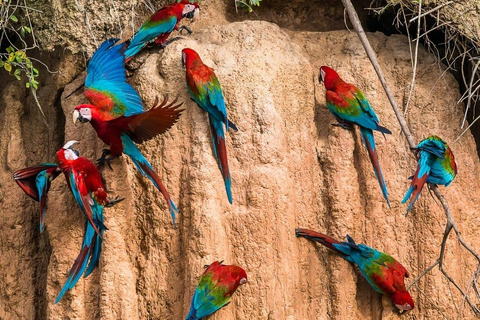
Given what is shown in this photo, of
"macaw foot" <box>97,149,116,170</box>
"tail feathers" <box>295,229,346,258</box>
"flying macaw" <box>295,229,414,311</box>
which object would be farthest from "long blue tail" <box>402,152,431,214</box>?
"macaw foot" <box>97,149,116,170</box>

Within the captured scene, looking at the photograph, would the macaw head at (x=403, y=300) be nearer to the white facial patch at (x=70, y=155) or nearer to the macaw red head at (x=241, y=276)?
the macaw red head at (x=241, y=276)

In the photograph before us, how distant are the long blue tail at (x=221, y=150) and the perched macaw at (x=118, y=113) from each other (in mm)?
208

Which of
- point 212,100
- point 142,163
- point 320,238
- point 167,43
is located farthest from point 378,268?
point 167,43

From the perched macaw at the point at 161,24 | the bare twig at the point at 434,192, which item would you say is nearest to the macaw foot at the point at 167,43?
the perched macaw at the point at 161,24

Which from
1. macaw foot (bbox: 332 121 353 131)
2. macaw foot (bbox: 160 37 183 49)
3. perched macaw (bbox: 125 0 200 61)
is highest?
perched macaw (bbox: 125 0 200 61)

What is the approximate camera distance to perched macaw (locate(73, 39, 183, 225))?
3.50 metres

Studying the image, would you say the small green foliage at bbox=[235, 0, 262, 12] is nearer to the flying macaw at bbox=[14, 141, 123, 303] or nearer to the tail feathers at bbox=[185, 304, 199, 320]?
the flying macaw at bbox=[14, 141, 123, 303]

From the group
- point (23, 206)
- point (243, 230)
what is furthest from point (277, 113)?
point (23, 206)

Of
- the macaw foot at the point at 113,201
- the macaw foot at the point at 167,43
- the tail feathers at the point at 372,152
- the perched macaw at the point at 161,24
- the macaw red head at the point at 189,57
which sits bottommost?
the macaw foot at the point at 113,201

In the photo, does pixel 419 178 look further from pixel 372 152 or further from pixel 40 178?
pixel 40 178

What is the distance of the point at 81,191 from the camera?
11.7ft

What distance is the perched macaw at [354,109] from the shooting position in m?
3.79

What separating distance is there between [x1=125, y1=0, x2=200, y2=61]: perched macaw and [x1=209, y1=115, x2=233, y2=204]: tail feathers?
50 centimetres

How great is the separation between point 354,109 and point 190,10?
0.94 meters
